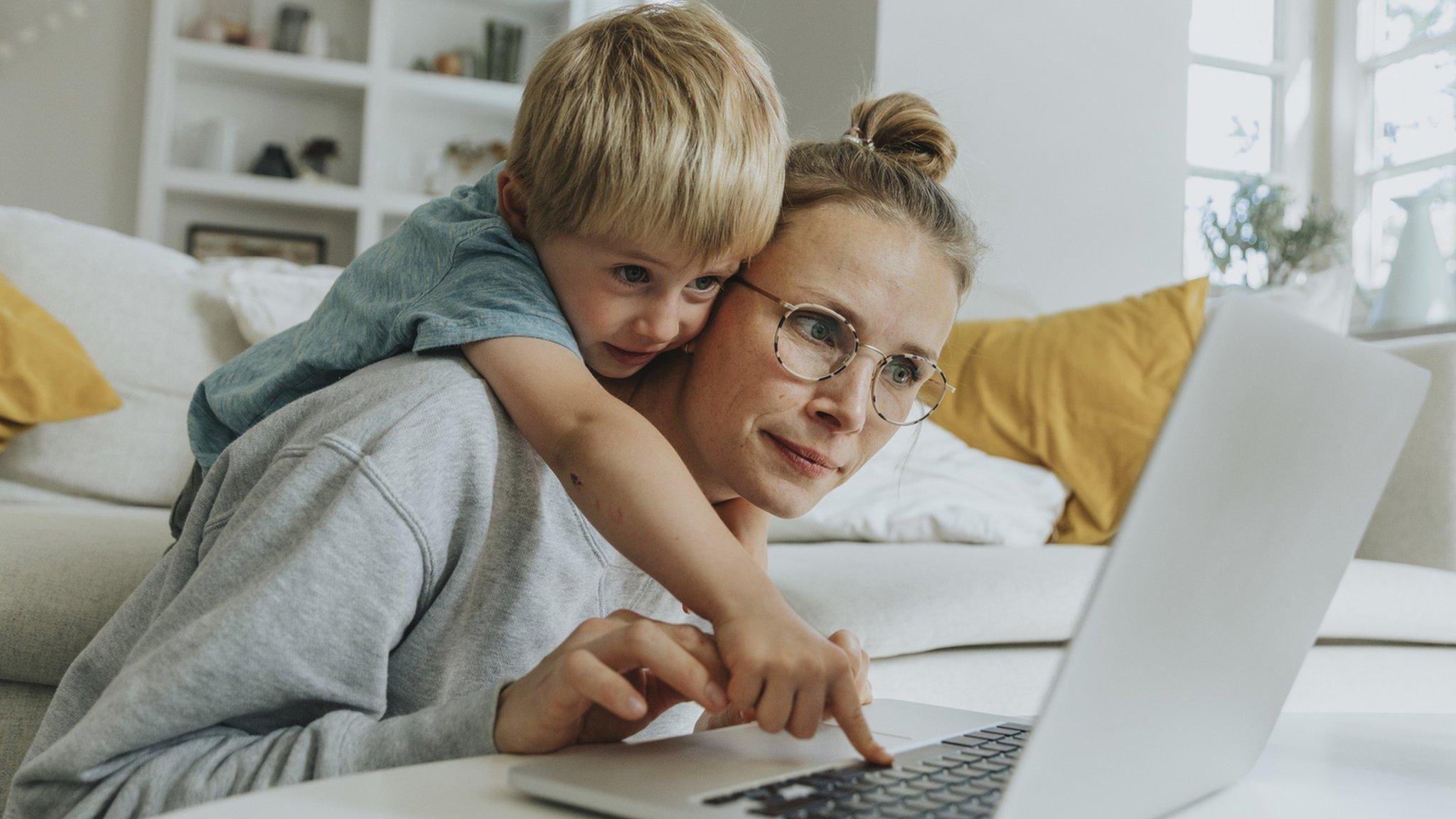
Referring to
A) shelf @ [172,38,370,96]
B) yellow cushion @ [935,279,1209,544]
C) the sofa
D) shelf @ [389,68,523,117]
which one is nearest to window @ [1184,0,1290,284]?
yellow cushion @ [935,279,1209,544]

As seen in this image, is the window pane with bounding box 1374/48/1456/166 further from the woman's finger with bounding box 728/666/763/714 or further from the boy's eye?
the woman's finger with bounding box 728/666/763/714

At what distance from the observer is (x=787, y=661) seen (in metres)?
0.58

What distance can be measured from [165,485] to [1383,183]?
4.35 meters

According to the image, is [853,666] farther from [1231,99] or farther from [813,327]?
[1231,99]

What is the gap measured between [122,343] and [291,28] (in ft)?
9.92

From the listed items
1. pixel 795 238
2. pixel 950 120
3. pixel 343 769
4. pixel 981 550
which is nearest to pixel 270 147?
pixel 950 120

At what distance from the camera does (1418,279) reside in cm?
373

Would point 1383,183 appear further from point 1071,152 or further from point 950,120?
point 950,120

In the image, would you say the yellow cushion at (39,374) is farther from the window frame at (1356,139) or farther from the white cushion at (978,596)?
the window frame at (1356,139)

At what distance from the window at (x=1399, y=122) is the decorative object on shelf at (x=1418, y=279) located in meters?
0.27

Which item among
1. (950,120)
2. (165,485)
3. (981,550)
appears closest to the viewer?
(981,550)

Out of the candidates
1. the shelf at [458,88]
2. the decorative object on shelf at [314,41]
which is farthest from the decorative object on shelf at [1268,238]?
the decorative object on shelf at [314,41]

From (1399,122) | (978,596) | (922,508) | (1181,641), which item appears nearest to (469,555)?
(1181,641)

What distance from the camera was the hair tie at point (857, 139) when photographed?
1163mm
